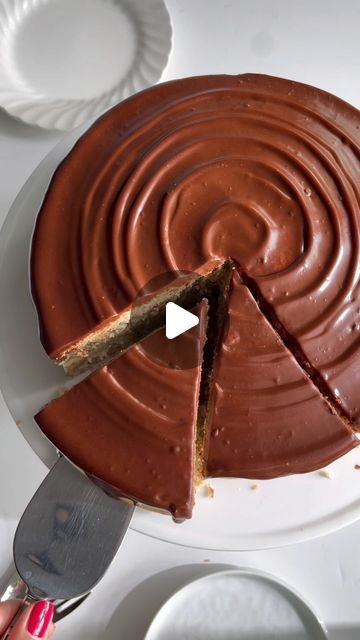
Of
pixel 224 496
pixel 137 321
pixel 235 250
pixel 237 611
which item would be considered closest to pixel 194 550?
pixel 237 611

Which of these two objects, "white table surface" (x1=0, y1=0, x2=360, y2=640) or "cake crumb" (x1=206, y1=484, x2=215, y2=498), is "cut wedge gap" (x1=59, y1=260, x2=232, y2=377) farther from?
"white table surface" (x1=0, y1=0, x2=360, y2=640)

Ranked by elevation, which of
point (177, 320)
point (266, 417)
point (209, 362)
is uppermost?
point (177, 320)

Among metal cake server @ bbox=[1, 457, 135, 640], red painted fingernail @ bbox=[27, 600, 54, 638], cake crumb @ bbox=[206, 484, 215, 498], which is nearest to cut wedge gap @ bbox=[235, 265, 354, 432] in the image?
cake crumb @ bbox=[206, 484, 215, 498]

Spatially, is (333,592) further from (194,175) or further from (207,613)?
(194,175)

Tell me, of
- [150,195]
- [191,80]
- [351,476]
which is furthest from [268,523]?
[191,80]

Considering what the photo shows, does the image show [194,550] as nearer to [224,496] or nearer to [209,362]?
[224,496]

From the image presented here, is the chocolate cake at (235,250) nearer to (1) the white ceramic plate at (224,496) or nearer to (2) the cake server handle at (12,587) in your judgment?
(1) the white ceramic plate at (224,496)
